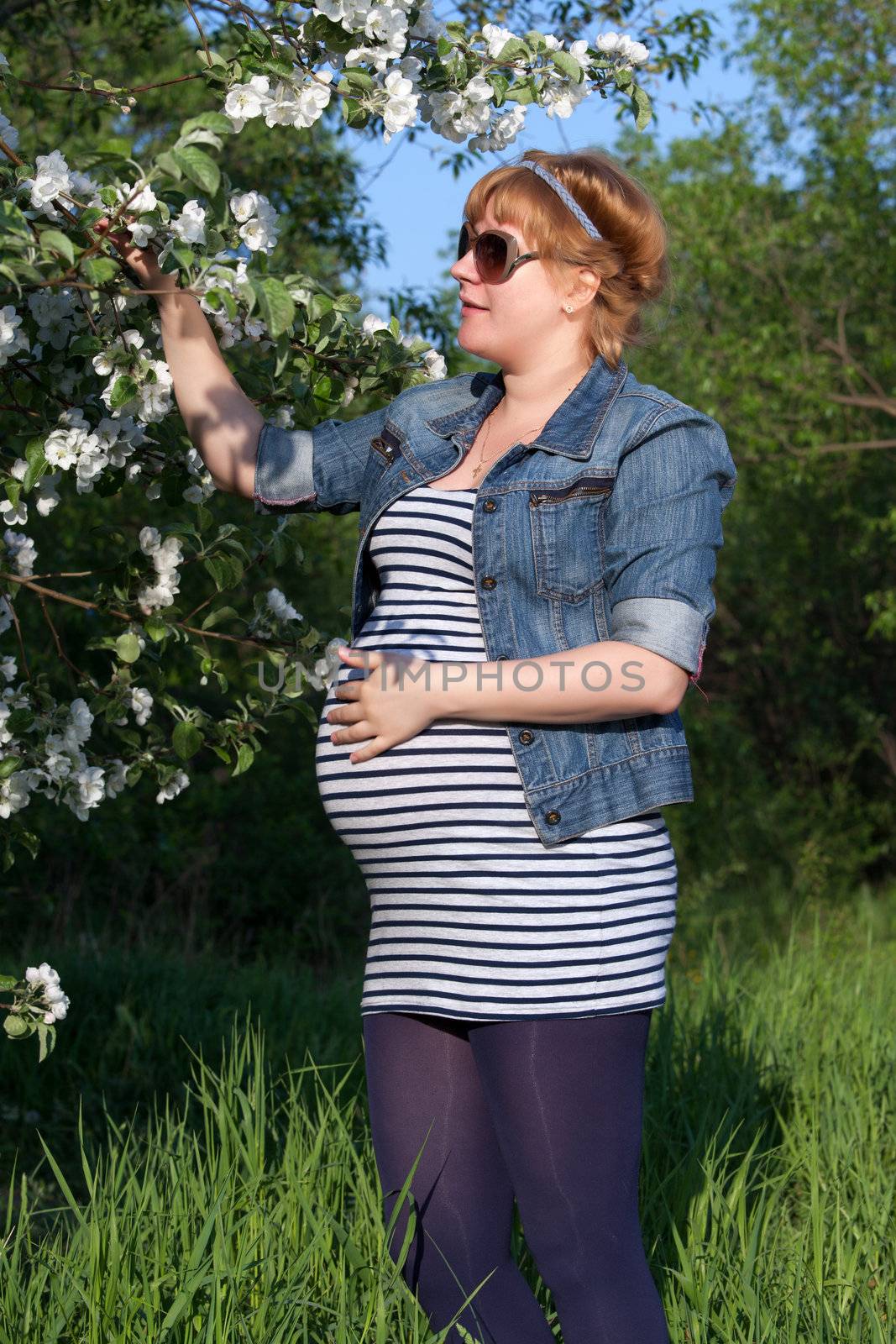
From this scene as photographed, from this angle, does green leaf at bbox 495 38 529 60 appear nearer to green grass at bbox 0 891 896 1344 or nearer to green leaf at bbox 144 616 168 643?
green leaf at bbox 144 616 168 643

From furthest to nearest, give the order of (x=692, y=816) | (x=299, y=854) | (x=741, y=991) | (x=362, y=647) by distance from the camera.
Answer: (x=692, y=816), (x=299, y=854), (x=741, y=991), (x=362, y=647)

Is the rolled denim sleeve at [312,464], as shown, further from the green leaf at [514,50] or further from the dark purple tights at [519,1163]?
the dark purple tights at [519,1163]

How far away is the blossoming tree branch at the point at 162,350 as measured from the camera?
186 centimetres

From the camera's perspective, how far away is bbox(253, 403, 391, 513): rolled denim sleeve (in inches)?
85.5

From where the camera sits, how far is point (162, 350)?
2.09m

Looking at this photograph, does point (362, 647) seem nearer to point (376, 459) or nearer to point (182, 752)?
point (376, 459)

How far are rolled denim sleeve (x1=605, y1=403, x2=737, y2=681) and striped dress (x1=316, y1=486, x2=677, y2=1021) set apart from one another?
0.66 feet

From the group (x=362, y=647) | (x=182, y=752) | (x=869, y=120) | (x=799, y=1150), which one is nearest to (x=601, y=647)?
(x=362, y=647)

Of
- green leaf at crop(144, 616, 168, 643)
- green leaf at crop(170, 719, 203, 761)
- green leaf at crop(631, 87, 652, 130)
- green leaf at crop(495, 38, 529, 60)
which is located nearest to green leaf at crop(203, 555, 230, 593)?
green leaf at crop(144, 616, 168, 643)

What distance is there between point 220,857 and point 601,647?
22.4 ft

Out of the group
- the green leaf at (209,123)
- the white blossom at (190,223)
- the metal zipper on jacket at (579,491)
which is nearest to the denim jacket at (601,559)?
the metal zipper on jacket at (579,491)

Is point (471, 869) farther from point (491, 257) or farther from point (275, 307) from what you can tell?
point (491, 257)

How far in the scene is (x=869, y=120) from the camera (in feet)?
29.9

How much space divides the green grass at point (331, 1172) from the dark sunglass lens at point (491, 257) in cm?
137
